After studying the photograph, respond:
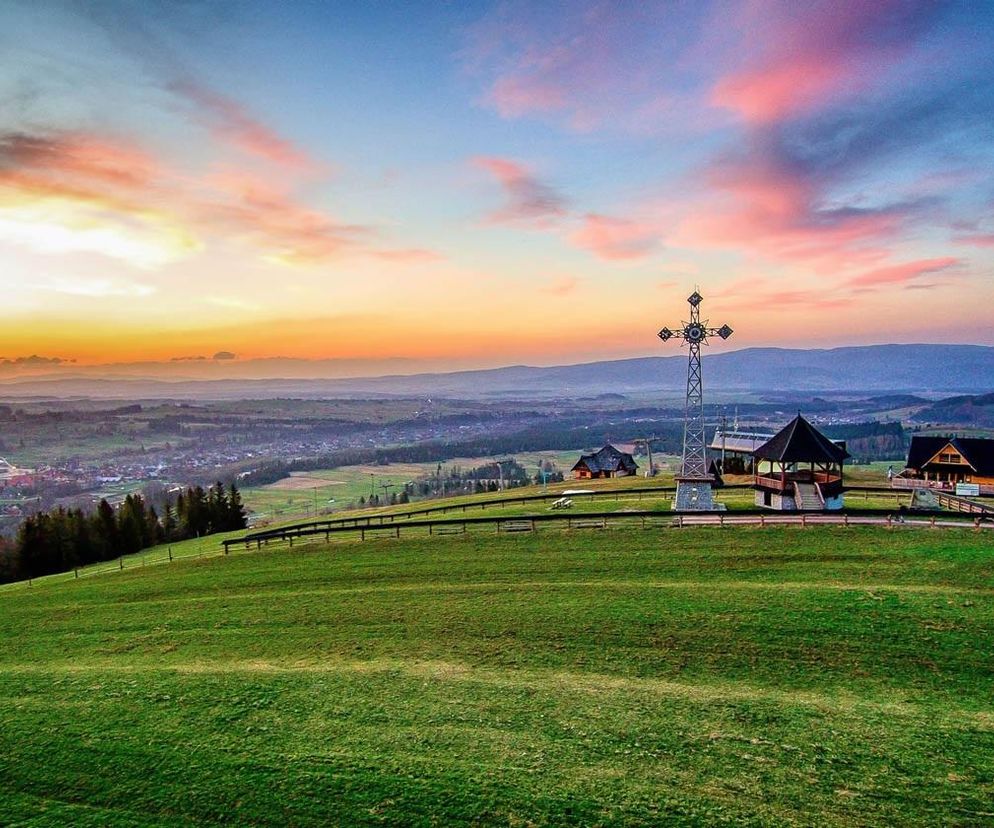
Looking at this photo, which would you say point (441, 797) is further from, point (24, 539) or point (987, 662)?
point (24, 539)

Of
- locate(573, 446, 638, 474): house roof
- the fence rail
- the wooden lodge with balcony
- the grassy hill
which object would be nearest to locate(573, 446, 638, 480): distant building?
locate(573, 446, 638, 474): house roof

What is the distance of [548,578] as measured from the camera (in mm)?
24719

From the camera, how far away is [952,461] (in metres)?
46.8

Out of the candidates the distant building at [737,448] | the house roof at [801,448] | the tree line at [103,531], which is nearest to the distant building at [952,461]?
the distant building at [737,448]

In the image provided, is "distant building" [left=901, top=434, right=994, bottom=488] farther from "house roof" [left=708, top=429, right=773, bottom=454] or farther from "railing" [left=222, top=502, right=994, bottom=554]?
"railing" [left=222, top=502, right=994, bottom=554]

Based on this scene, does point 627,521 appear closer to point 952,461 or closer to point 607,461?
point 952,461

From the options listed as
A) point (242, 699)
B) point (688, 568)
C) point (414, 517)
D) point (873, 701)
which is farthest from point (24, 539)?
point (873, 701)

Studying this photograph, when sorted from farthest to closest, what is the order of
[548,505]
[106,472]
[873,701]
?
[106,472] → [548,505] → [873,701]

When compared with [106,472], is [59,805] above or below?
above

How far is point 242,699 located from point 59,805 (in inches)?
177

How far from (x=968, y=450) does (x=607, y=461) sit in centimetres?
3235

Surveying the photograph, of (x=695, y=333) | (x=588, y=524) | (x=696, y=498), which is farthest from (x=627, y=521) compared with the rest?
(x=695, y=333)

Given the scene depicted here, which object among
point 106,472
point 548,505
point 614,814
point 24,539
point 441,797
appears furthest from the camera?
point 106,472

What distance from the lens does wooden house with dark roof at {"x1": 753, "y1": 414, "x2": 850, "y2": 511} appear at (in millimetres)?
33406
